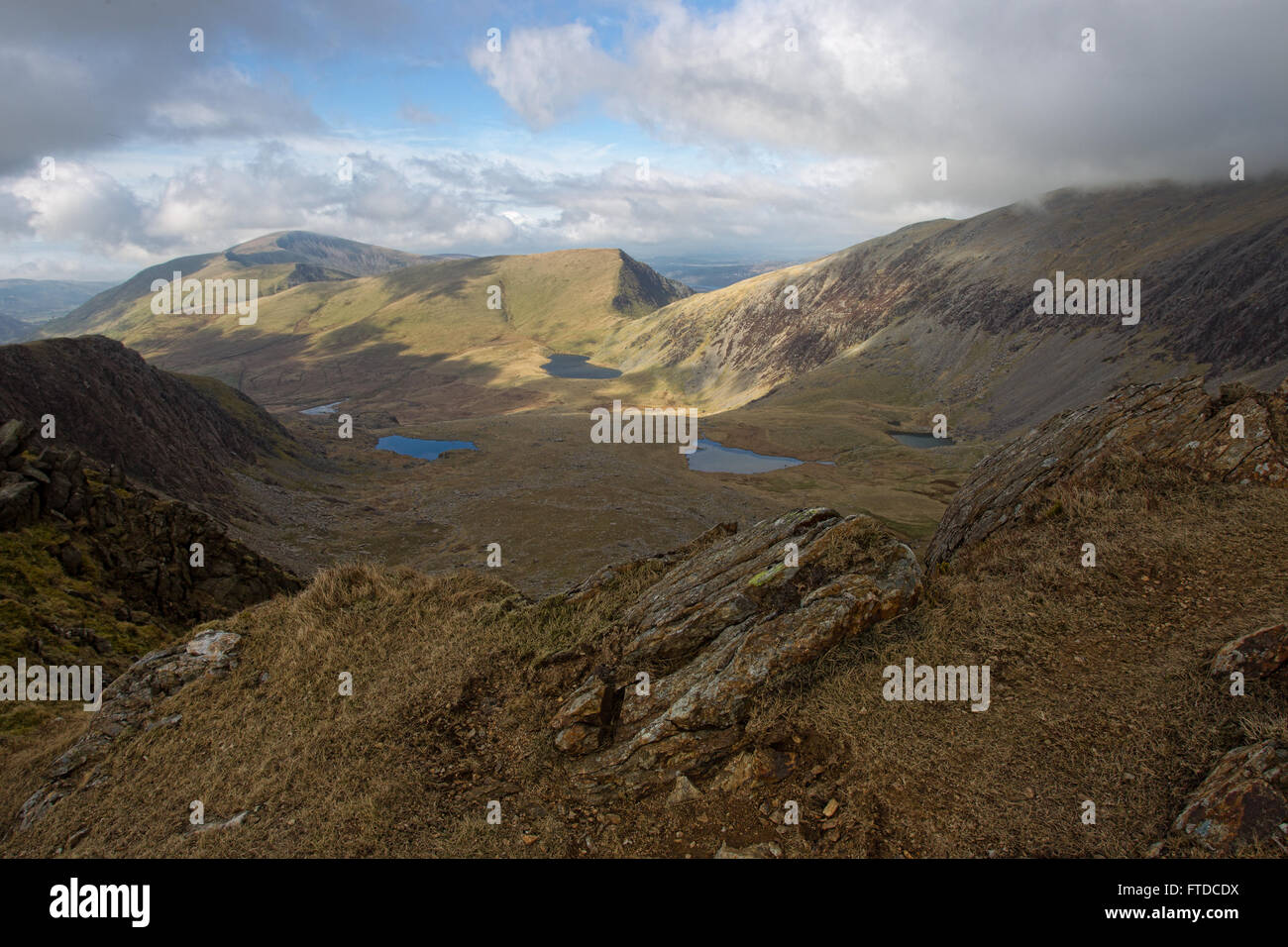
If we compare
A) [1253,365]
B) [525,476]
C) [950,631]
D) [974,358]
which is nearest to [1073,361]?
[974,358]

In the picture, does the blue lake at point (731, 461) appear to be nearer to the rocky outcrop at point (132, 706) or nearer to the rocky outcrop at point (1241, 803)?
the rocky outcrop at point (132, 706)

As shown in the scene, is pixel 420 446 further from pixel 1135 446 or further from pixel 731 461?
pixel 1135 446

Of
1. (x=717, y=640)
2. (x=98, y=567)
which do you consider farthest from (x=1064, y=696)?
(x=98, y=567)

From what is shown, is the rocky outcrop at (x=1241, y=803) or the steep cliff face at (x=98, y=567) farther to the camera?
the steep cliff face at (x=98, y=567)

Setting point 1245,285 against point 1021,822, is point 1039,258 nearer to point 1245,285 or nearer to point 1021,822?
point 1245,285

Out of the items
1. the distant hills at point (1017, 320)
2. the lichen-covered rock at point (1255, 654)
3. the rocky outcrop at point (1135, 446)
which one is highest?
the distant hills at point (1017, 320)

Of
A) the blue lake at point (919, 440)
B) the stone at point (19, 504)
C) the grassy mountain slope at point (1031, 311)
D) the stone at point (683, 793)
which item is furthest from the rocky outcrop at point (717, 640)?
the blue lake at point (919, 440)
